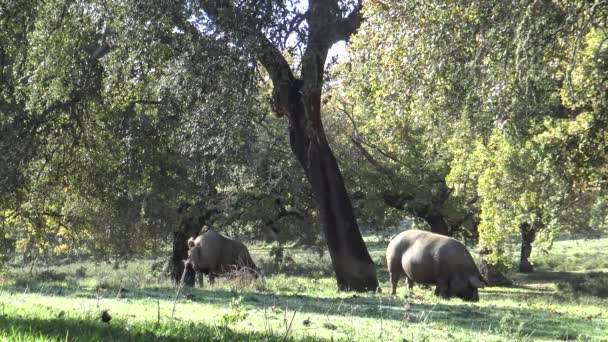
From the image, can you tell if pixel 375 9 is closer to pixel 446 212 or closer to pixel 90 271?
pixel 446 212

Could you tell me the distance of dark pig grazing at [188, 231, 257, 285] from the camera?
27.8 metres

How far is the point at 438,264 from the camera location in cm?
2027

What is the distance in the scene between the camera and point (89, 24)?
13.5 meters

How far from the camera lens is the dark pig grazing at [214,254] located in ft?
91.4

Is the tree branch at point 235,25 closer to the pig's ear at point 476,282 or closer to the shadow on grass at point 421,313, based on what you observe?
the shadow on grass at point 421,313

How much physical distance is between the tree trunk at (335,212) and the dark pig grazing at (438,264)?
193cm

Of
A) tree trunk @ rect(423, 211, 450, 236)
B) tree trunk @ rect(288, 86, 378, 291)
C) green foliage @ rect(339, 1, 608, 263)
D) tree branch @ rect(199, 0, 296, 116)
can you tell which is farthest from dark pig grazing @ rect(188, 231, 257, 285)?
tree branch @ rect(199, 0, 296, 116)

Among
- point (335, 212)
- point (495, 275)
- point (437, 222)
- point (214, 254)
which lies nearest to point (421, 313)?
point (335, 212)

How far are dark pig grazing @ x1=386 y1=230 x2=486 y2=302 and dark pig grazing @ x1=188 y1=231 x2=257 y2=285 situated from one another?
26.3ft

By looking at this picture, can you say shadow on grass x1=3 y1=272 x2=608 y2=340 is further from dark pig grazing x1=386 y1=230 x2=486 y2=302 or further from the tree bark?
dark pig grazing x1=386 y1=230 x2=486 y2=302

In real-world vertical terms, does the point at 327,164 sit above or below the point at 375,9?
below

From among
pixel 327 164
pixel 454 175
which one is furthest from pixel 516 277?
pixel 327 164

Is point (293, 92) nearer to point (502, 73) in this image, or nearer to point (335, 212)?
point (335, 212)

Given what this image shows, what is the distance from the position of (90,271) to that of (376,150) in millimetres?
24543
